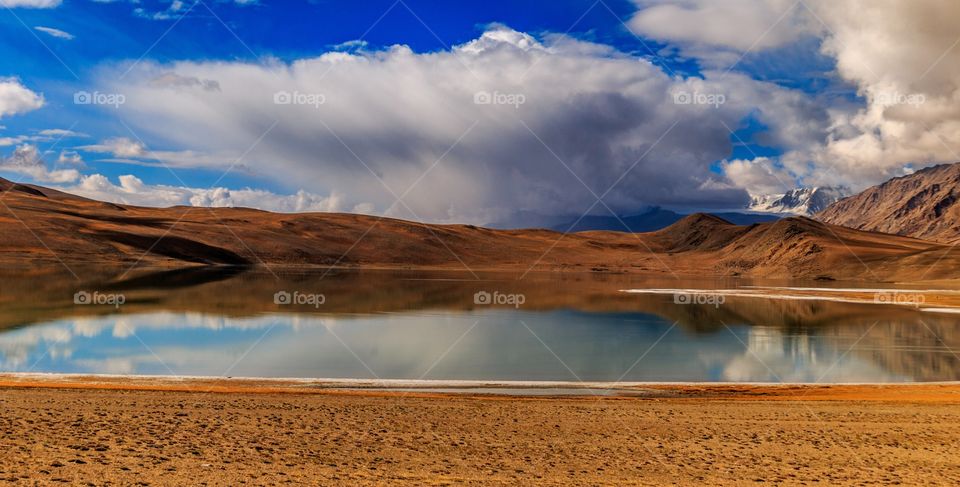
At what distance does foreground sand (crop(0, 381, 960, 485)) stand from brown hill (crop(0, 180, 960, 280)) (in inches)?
3534

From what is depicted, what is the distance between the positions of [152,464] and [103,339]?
71.8 feet

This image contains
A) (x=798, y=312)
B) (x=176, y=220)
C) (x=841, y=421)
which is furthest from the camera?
(x=176, y=220)

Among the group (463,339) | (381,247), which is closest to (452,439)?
(463,339)

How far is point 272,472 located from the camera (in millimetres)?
10031

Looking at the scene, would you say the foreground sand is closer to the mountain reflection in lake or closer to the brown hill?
the mountain reflection in lake

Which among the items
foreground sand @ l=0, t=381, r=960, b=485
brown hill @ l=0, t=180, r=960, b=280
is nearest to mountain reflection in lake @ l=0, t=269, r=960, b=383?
foreground sand @ l=0, t=381, r=960, b=485

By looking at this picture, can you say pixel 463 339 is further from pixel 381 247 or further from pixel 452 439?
pixel 381 247

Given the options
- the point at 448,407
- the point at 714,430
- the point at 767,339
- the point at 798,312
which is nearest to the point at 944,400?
the point at 714,430

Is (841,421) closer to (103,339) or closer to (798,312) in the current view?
(103,339)

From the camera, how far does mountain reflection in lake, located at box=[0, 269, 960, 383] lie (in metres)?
24.1

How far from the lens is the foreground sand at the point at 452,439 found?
10.2 m

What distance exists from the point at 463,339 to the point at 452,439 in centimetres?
1977

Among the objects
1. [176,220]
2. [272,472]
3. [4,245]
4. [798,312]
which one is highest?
[176,220]

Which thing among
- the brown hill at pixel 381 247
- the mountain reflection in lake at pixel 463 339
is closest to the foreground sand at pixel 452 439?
the mountain reflection in lake at pixel 463 339
